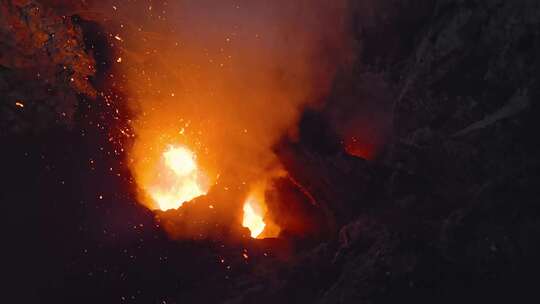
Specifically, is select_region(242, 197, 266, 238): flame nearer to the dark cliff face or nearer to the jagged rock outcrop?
the dark cliff face

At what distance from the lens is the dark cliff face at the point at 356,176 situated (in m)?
5.61

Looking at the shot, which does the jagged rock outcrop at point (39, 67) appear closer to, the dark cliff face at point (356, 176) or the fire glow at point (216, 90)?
the dark cliff face at point (356, 176)

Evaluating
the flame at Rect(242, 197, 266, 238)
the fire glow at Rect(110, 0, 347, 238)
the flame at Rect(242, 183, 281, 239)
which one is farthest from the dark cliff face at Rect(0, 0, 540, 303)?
the flame at Rect(242, 197, 266, 238)

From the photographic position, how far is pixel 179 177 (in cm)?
818

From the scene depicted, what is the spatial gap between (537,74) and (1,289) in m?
7.74

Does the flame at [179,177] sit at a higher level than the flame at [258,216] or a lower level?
higher

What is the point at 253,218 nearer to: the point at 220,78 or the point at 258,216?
the point at 258,216

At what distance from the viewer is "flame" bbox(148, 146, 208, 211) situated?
8034 millimetres

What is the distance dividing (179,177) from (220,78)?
184 centimetres

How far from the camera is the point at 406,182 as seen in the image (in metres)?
6.70

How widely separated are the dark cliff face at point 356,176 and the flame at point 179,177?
80 cm

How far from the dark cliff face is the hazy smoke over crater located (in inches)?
18.2

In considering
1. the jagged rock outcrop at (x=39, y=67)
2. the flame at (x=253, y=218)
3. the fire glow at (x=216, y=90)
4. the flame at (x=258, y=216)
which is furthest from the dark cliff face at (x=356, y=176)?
the flame at (x=253, y=218)

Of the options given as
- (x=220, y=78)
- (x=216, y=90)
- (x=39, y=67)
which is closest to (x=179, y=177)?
(x=216, y=90)
